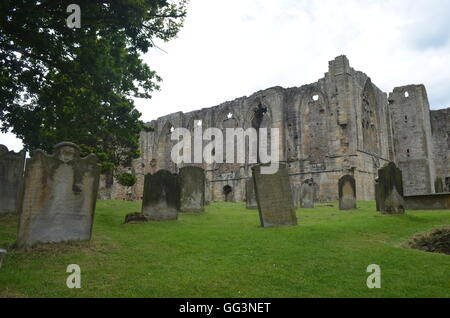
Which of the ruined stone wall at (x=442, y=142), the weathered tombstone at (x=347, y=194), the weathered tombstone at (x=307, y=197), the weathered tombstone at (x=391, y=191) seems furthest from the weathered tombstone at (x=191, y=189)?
the ruined stone wall at (x=442, y=142)

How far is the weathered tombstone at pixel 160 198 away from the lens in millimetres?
9789

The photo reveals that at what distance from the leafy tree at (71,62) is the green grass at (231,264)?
10.4 feet

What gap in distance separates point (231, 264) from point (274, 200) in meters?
3.74

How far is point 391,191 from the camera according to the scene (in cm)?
1011

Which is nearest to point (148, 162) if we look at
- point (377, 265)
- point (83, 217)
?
point (83, 217)

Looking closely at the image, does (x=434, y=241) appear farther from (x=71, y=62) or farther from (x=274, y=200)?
(x=71, y=62)

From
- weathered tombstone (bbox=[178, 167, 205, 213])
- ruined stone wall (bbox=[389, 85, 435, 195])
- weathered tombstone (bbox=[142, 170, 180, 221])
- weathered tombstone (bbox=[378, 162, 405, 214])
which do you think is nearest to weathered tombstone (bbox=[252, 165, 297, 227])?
weathered tombstone (bbox=[142, 170, 180, 221])

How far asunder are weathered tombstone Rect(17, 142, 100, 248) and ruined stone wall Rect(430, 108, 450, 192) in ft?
105

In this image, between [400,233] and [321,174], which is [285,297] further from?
[321,174]

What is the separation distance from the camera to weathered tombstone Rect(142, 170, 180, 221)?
32.1 ft

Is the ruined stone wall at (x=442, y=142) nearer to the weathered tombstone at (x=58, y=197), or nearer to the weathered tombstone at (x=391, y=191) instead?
the weathered tombstone at (x=391, y=191)

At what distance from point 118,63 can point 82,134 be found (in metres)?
2.53
